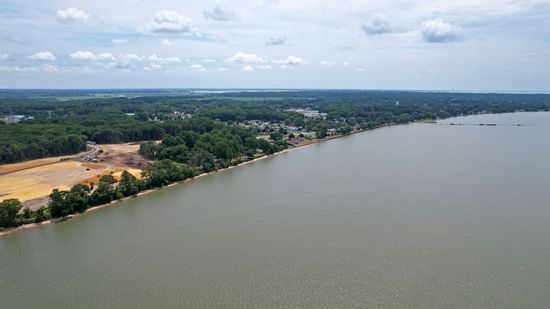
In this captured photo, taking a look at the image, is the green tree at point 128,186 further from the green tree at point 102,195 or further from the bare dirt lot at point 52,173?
the bare dirt lot at point 52,173

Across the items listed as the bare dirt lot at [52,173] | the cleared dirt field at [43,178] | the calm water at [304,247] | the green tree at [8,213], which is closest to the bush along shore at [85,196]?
the green tree at [8,213]

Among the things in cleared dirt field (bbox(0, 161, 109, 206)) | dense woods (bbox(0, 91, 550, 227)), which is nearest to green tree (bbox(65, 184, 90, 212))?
dense woods (bbox(0, 91, 550, 227))

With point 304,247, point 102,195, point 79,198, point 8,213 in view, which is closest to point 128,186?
point 102,195

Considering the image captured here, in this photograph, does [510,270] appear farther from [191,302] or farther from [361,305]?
[191,302]

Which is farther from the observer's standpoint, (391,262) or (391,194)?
(391,194)

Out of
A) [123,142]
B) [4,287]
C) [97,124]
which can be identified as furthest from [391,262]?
[97,124]

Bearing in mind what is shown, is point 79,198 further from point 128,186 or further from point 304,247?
point 304,247
